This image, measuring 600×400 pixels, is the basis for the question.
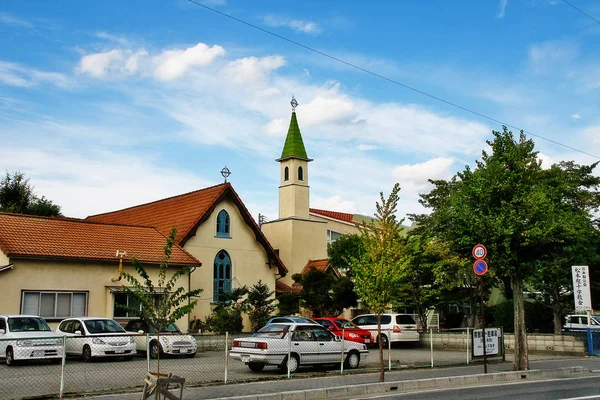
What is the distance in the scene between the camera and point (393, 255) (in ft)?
54.1

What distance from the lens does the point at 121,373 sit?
16422mm

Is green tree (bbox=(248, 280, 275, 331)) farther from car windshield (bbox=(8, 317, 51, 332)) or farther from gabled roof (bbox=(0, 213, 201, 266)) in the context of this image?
car windshield (bbox=(8, 317, 51, 332))

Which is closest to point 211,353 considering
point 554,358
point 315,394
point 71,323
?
point 71,323

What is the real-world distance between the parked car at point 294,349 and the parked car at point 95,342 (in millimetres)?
4438

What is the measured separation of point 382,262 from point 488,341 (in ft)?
23.2

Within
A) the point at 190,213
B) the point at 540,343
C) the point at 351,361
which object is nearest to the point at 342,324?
the point at 351,361

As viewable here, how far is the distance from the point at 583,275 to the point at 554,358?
135 inches

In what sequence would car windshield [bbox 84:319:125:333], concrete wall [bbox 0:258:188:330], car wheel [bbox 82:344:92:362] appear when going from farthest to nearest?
1. concrete wall [bbox 0:258:188:330]
2. car windshield [bbox 84:319:125:333]
3. car wheel [bbox 82:344:92:362]

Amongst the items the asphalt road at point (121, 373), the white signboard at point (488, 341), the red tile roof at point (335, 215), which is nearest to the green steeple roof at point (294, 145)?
the red tile roof at point (335, 215)

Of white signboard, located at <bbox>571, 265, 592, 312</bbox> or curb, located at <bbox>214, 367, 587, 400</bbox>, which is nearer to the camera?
curb, located at <bbox>214, 367, 587, 400</bbox>

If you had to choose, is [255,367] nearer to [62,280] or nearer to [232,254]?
[62,280]

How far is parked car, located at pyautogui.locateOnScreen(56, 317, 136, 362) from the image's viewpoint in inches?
786

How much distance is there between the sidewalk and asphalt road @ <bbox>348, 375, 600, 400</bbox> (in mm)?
608

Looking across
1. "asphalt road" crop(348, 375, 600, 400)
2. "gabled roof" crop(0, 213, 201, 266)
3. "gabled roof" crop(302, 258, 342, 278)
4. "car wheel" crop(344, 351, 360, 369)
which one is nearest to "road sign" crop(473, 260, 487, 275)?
"asphalt road" crop(348, 375, 600, 400)
